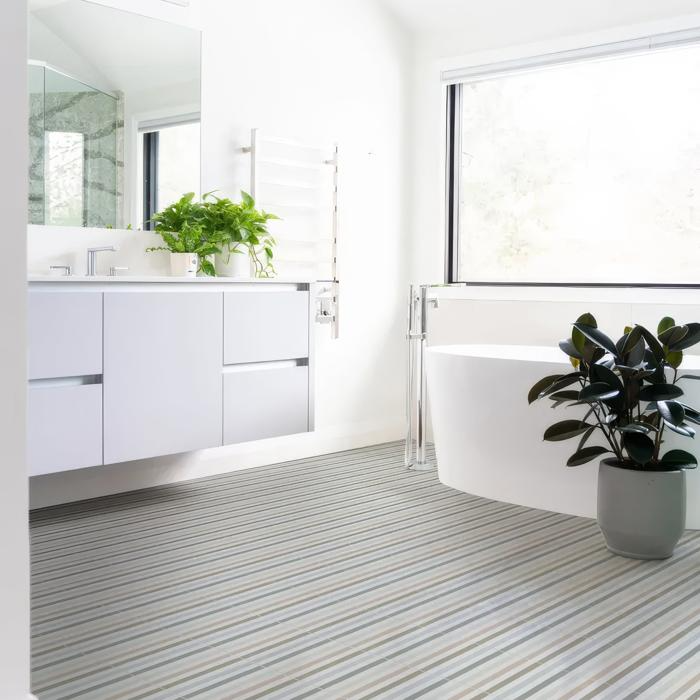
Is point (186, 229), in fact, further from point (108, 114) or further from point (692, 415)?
point (692, 415)

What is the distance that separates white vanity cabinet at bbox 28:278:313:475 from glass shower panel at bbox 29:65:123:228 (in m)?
0.58

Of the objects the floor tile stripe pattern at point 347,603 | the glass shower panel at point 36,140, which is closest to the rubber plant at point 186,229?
the glass shower panel at point 36,140

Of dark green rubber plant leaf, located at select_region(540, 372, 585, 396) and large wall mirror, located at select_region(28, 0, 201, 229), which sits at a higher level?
large wall mirror, located at select_region(28, 0, 201, 229)

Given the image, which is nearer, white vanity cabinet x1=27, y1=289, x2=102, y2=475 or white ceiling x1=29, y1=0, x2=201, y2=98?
white vanity cabinet x1=27, y1=289, x2=102, y2=475

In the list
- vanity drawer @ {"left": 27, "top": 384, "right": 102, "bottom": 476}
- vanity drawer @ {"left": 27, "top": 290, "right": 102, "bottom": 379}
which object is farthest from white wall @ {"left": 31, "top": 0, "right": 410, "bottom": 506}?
vanity drawer @ {"left": 27, "top": 290, "right": 102, "bottom": 379}

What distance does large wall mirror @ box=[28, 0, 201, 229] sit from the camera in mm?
3701

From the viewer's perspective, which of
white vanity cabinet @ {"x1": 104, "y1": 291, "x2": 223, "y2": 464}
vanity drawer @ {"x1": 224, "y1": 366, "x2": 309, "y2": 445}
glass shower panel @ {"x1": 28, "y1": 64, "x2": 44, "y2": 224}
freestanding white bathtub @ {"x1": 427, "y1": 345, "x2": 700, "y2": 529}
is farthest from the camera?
vanity drawer @ {"x1": 224, "y1": 366, "x2": 309, "y2": 445}

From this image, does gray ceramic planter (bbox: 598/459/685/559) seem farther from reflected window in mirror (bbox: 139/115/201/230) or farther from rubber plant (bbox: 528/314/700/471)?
reflected window in mirror (bbox: 139/115/201/230)

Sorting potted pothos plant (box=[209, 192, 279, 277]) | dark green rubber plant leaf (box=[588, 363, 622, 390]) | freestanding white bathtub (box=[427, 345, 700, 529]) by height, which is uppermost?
potted pothos plant (box=[209, 192, 279, 277])

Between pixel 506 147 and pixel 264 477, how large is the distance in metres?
2.42

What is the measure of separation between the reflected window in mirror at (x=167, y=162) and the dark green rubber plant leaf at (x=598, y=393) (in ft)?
7.20

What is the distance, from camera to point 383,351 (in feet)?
17.7

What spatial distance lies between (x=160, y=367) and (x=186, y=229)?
77cm

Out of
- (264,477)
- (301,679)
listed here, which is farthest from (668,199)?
(301,679)
